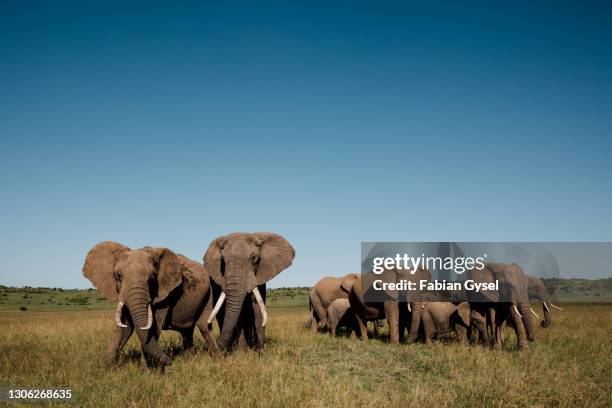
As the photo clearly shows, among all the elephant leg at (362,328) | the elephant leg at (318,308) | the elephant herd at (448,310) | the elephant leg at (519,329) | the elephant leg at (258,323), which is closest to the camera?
the elephant leg at (258,323)

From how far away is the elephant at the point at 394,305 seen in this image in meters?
16.3

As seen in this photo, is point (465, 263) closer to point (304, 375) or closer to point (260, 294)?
point (260, 294)

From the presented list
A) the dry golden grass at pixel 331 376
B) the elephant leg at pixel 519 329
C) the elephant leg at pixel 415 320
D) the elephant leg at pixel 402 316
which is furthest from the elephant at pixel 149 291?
the elephant leg at pixel 519 329

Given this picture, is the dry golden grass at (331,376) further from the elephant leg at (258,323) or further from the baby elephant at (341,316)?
the baby elephant at (341,316)

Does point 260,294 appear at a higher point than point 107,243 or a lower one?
lower

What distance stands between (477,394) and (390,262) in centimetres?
880

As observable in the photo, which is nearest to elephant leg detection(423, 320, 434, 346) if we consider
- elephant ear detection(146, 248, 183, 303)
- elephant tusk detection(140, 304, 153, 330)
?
elephant ear detection(146, 248, 183, 303)

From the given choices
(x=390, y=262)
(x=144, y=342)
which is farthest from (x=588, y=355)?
(x=144, y=342)

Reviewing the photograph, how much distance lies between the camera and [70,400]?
27.7 ft

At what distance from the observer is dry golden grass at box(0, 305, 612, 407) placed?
336 inches

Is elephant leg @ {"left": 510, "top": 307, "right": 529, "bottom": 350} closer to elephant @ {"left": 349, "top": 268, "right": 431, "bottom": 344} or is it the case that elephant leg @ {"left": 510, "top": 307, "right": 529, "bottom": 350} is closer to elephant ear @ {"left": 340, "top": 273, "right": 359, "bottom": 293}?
elephant @ {"left": 349, "top": 268, "right": 431, "bottom": 344}

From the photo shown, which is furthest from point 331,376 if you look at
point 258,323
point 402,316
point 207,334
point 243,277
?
point 402,316

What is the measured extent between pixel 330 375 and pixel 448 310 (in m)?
7.20

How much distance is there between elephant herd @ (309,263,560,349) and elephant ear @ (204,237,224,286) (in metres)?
6.41
